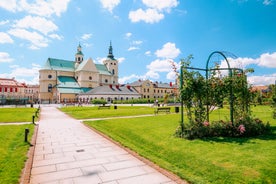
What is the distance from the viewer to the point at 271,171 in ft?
16.8

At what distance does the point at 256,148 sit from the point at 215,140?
69.4 inches

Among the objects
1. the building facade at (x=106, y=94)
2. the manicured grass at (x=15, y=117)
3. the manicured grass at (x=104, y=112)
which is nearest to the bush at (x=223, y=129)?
the manicured grass at (x=104, y=112)

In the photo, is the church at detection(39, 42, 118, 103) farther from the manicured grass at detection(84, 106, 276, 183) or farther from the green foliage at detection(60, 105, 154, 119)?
the manicured grass at detection(84, 106, 276, 183)

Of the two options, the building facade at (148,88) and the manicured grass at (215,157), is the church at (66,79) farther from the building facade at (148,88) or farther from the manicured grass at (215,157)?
the manicured grass at (215,157)

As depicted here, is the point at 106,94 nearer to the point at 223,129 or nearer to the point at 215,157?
the point at 223,129

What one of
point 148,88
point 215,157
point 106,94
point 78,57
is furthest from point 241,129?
point 78,57

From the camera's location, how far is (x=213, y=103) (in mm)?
10305

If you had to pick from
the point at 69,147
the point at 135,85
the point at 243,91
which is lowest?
the point at 69,147

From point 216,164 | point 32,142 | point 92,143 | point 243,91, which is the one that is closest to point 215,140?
point 216,164

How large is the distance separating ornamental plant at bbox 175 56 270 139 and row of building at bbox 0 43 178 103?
185ft

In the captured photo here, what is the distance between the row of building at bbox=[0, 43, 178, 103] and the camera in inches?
2667

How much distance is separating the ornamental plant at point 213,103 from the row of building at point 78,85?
56.2 metres

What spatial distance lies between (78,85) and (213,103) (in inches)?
2894

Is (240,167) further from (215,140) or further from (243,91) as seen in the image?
(243,91)
